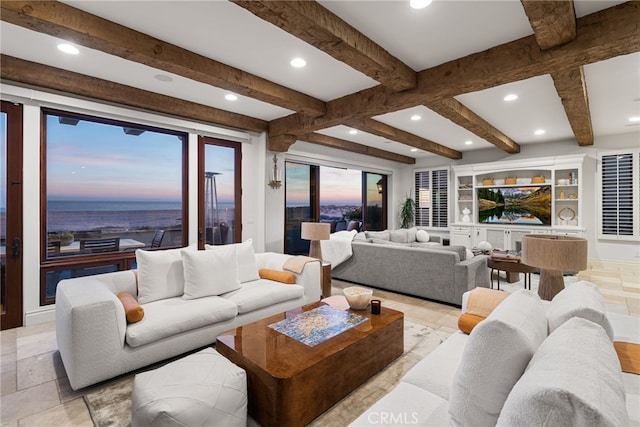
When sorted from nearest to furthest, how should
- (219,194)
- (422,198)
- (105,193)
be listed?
(105,193) → (219,194) → (422,198)

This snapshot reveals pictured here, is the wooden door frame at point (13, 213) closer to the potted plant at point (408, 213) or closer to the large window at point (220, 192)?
the large window at point (220, 192)

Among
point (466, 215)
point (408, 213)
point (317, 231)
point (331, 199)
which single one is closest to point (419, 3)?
point (317, 231)

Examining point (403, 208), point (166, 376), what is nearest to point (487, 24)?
point (166, 376)

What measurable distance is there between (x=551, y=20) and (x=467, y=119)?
2.42 m

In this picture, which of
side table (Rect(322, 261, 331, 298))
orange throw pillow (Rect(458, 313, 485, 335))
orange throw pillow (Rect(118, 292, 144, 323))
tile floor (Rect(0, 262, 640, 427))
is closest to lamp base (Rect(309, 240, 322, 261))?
side table (Rect(322, 261, 331, 298))

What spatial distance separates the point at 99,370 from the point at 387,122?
487 centimetres

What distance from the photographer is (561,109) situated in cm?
458

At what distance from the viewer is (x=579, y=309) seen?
1396 mm

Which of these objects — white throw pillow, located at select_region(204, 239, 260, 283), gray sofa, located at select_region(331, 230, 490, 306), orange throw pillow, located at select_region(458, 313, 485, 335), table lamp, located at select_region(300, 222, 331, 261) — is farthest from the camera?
table lamp, located at select_region(300, 222, 331, 261)

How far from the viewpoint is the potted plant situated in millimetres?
8891

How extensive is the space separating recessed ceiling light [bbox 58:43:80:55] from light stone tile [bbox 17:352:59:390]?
2726 millimetres

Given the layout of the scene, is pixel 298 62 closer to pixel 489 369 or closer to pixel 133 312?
pixel 133 312

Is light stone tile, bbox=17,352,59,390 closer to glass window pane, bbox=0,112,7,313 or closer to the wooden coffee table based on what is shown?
glass window pane, bbox=0,112,7,313

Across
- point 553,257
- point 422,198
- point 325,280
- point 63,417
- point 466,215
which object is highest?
point 422,198
